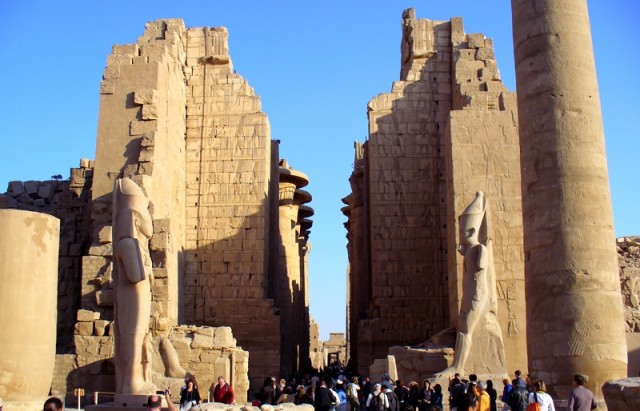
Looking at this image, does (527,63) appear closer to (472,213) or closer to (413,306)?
(472,213)

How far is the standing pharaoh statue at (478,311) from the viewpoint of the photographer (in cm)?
1473

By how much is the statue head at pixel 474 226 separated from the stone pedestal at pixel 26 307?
7521 mm

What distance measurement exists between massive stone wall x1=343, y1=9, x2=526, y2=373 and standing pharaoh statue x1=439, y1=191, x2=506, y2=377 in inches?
129

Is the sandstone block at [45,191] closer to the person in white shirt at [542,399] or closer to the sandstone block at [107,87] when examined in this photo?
the sandstone block at [107,87]

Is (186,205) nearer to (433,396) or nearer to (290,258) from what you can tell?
(290,258)

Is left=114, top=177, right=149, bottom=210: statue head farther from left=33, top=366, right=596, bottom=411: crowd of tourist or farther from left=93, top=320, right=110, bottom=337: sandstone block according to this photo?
left=93, top=320, right=110, bottom=337: sandstone block

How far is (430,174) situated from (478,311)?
7.29 metres

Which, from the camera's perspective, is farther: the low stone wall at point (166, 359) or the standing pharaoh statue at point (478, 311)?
the low stone wall at point (166, 359)

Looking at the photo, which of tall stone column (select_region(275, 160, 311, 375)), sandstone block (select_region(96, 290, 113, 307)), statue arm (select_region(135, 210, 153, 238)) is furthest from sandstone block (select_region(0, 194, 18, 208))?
statue arm (select_region(135, 210, 153, 238))

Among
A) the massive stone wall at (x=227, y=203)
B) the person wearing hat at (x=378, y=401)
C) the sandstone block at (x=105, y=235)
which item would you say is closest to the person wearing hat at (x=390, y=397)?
the person wearing hat at (x=378, y=401)

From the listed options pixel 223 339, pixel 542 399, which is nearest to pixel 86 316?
pixel 223 339

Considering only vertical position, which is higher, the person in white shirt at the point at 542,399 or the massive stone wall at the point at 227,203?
the massive stone wall at the point at 227,203

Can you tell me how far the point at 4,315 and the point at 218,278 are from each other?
9062mm

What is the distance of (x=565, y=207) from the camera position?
30.9 feet
